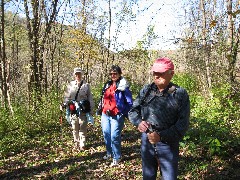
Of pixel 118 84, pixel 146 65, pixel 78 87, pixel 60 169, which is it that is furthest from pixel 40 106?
pixel 146 65

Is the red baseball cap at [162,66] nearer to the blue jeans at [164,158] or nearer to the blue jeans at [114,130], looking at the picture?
the blue jeans at [164,158]

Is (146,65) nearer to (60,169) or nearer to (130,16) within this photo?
(130,16)

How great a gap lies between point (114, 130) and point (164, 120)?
3.26 meters

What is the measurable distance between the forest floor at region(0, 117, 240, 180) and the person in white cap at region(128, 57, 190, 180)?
2.76 metres

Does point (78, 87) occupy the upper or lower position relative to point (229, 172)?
upper

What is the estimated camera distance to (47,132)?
10.0 m

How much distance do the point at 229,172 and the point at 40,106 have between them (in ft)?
23.1

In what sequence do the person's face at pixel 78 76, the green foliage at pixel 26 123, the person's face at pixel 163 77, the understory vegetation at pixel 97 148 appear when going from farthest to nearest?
the green foliage at pixel 26 123
the person's face at pixel 78 76
the understory vegetation at pixel 97 148
the person's face at pixel 163 77

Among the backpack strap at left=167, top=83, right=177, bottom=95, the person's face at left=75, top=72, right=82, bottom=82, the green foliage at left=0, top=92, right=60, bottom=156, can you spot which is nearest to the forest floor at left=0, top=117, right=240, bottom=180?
the green foliage at left=0, top=92, right=60, bottom=156

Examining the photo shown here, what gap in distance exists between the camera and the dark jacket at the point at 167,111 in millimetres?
2971

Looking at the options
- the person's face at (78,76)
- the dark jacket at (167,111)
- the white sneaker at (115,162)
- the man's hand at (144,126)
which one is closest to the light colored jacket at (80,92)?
the person's face at (78,76)

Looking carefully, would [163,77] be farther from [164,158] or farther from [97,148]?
[97,148]

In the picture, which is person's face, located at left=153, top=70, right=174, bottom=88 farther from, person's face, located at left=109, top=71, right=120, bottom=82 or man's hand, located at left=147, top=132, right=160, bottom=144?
person's face, located at left=109, top=71, right=120, bottom=82

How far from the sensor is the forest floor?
594cm
